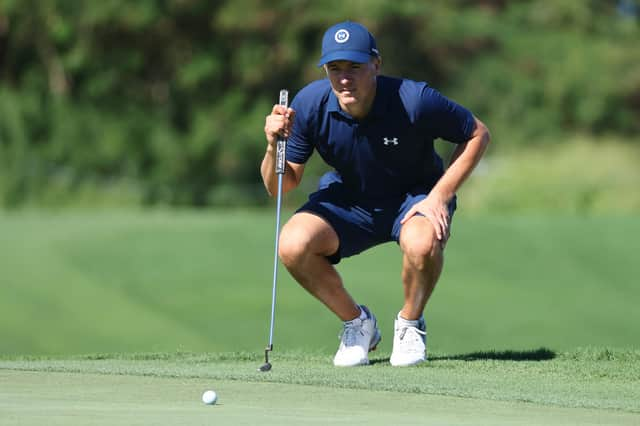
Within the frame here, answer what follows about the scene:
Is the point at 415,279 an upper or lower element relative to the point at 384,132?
lower

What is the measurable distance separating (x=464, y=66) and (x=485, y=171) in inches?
344

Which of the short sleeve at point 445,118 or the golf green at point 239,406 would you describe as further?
the short sleeve at point 445,118

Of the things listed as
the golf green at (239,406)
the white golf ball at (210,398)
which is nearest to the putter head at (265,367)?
the golf green at (239,406)

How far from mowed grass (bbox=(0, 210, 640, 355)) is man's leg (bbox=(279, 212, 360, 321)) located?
4.21 m

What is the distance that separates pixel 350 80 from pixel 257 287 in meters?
7.83

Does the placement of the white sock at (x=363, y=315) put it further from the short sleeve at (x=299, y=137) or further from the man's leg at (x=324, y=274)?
the short sleeve at (x=299, y=137)

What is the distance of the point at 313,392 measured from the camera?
5.32 meters

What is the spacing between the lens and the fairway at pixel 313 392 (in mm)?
4555

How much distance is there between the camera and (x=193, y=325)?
12625 millimetres

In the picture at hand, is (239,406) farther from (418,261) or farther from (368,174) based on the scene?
(368,174)

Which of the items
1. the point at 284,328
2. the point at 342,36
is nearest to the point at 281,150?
the point at 342,36

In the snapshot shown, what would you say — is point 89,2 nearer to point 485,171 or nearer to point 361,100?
point 485,171

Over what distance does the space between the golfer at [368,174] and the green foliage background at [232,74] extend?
2166cm

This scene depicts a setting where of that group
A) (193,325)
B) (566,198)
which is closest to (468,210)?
(566,198)
